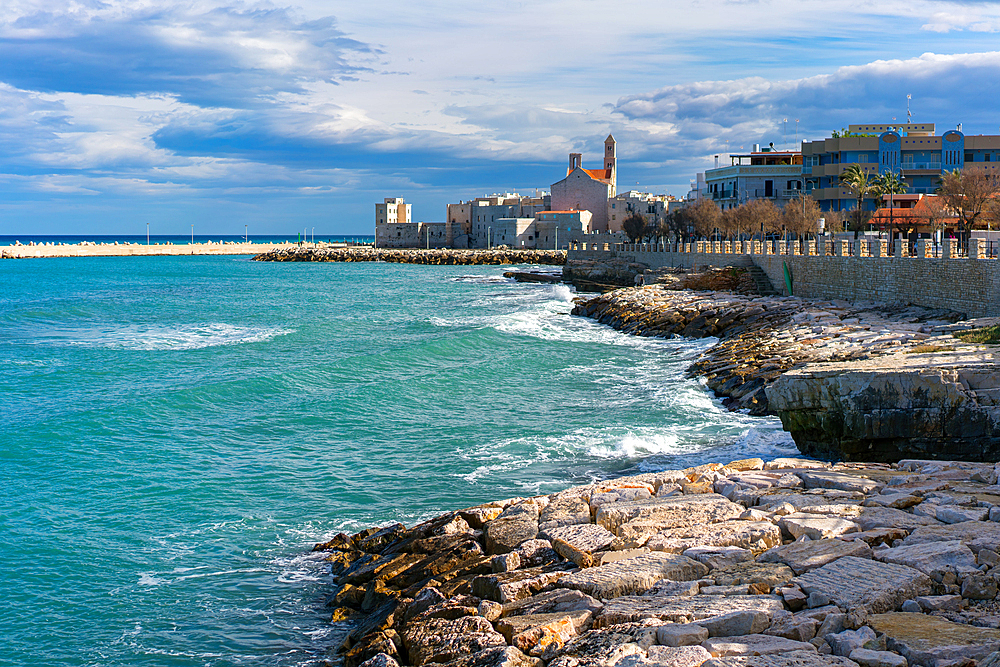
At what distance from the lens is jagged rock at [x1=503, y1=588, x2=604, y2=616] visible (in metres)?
6.96

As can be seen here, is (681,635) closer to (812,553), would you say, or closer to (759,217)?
(812,553)

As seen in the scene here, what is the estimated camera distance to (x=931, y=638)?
5.76 m

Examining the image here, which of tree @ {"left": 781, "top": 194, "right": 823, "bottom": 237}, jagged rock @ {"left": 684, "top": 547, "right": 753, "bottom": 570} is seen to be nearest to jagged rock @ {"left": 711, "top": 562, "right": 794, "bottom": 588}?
jagged rock @ {"left": 684, "top": 547, "right": 753, "bottom": 570}

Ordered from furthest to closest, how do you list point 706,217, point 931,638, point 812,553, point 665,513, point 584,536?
point 706,217 → point 665,513 → point 584,536 → point 812,553 → point 931,638

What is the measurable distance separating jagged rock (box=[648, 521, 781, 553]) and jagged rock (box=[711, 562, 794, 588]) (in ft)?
1.72

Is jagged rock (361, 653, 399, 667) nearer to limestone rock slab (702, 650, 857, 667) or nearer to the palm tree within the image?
limestone rock slab (702, 650, 857, 667)

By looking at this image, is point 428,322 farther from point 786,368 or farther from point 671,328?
point 786,368

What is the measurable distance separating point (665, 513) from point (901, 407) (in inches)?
213

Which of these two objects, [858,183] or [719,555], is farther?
[858,183]

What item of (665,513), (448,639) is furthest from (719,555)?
(448,639)

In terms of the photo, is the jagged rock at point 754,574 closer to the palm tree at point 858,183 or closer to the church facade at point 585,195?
the palm tree at point 858,183

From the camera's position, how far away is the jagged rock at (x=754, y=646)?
582cm

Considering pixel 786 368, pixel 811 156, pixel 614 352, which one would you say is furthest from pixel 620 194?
pixel 786 368

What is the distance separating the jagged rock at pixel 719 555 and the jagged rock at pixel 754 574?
12cm
